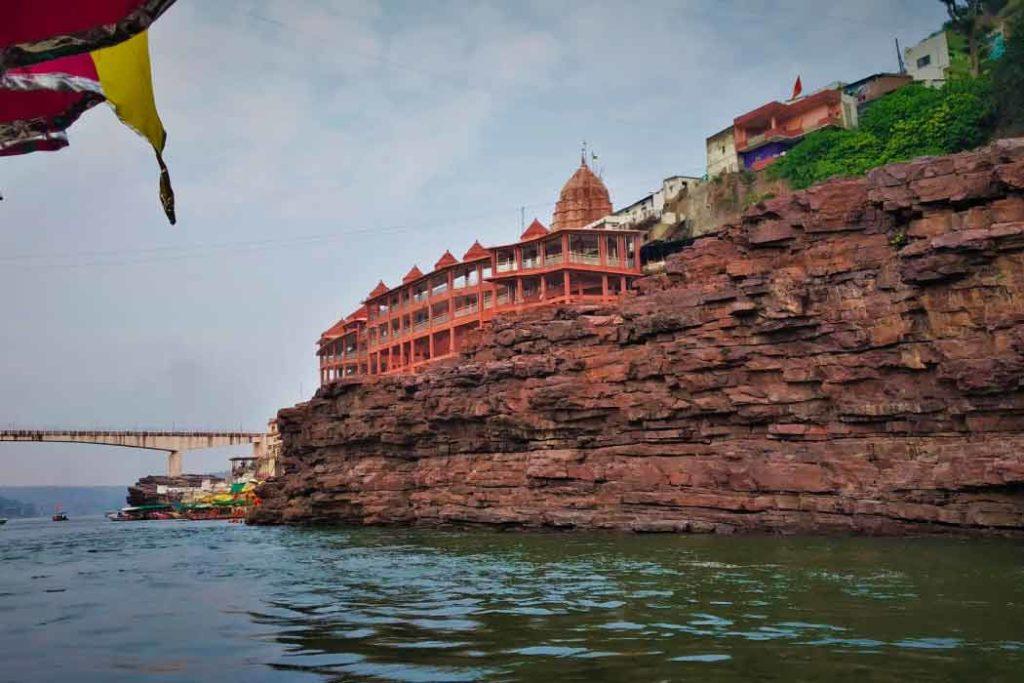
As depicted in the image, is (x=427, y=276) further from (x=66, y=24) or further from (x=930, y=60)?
(x=66, y=24)

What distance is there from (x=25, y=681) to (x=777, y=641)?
318 inches

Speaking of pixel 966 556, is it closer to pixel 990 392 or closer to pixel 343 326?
pixel 990 392

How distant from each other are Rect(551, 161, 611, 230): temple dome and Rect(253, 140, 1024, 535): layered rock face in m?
33.0

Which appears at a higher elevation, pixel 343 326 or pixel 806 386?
pixel 343 326

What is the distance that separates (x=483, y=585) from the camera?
49.2 feet

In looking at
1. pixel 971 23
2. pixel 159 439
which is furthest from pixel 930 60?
pixel 159 439

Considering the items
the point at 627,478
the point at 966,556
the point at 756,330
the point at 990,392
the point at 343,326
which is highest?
the point at 343,326

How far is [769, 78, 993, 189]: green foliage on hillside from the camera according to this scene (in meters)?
43.8

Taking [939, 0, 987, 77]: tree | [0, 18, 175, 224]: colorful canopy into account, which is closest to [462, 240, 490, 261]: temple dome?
[939, 0, 987, 77]: tree

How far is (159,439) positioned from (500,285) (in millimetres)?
58498

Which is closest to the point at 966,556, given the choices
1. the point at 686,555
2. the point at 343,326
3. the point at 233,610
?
the point at 686,555

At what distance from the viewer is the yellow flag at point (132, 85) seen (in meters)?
3.12

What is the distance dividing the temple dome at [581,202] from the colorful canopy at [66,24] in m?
65.9

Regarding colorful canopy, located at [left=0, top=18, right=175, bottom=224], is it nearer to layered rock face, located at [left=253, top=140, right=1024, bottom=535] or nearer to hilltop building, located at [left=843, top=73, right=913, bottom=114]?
layered rock face, located at [left=253, top=140, right=1024, bottom=535]
